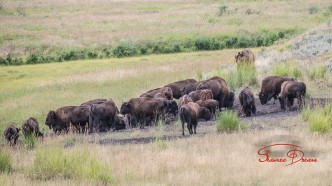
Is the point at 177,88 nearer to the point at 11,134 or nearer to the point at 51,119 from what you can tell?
the point at 51,119

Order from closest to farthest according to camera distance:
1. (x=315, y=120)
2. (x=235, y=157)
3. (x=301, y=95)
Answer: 1. (x=235, y=157)
2. (x=315, y=120)
3. (x=301, y=95)

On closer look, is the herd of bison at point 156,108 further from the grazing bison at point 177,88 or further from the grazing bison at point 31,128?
the grazing bison at point 177,88

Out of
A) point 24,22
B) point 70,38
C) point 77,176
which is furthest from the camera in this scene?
point 24,22

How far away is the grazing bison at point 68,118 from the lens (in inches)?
802

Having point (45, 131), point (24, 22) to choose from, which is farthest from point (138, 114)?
point (24, 22)

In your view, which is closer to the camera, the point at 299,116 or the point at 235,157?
the point at 235,157

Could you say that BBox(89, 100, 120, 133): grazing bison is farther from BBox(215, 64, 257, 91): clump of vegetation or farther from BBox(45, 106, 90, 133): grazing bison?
BBox(215, 64, 257, 91): clump of vegetation

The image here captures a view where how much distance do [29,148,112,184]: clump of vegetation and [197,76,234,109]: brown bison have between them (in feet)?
29.7

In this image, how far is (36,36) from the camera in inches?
1961

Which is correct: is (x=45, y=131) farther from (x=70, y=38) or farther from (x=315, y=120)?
(x=70, y=38)

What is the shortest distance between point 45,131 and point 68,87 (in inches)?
333

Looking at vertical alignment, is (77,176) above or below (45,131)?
above

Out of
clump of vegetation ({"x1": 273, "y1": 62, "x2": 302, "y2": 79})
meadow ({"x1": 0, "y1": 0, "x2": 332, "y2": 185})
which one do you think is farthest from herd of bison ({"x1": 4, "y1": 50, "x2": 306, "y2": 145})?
clump of vegetation ({"x1": 273, "y1": 62, "x2": 302, "y2": 79})
